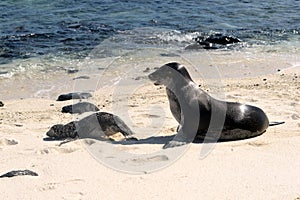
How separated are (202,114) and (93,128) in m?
1.41

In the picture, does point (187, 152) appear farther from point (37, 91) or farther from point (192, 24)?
point (192, 24)

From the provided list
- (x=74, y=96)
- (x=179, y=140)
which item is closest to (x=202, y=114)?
(x=179, y=140)

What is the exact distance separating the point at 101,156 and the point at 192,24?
527 inches

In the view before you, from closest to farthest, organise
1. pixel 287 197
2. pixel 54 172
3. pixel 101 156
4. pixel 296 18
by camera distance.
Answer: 1. pixel 287 197
2. pixel 54 172
3. pixel 101 156
4. pixel 296 18

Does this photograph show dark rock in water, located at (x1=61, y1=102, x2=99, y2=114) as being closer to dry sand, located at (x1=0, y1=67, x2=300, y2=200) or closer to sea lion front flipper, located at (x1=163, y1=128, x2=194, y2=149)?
dry sand, located at (x1=0, y1=67, x2=300, y2=200)

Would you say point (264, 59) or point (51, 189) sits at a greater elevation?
point (51, 189)

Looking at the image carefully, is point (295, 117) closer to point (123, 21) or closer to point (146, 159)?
point (146, 159)

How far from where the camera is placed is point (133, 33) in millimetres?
17766

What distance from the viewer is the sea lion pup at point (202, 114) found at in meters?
6.84

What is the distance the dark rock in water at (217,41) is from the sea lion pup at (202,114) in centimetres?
868

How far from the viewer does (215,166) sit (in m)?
5.56

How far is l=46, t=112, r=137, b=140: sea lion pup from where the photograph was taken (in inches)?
275

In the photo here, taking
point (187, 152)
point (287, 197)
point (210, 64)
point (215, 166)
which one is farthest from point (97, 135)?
point (210, 64)

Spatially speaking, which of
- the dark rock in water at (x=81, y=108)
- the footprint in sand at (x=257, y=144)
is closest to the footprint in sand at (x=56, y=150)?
the footprint in sand at (x=257, y=144)
